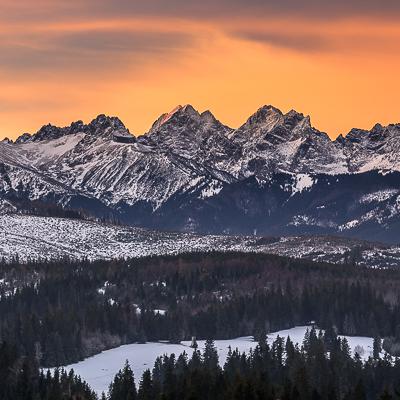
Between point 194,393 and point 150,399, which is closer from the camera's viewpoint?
point 194,393

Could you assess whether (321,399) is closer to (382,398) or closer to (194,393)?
(194,393)

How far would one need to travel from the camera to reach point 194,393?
18512 cm

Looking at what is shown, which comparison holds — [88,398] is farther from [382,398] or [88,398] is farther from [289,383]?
[382,398]

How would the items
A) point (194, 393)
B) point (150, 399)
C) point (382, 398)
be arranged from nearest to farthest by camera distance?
point (382, 398)
point (194, 393)
point (150, 399)

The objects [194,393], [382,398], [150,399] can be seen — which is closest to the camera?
[382,398]

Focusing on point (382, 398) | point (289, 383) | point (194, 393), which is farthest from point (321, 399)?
point (382, 398)

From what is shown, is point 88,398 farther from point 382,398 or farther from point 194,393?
point 382,398

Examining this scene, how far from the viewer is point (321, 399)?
196m

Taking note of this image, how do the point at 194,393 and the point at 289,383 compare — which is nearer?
the point at 194,393

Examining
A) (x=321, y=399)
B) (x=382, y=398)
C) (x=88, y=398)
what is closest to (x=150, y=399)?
(x=88, y=398)

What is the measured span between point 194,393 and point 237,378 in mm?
12967

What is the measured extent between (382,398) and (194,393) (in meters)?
33.5

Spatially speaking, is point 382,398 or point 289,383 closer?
point 382,398

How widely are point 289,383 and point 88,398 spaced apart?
1080 inches
